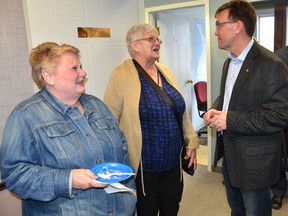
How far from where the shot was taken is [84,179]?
1.03 m

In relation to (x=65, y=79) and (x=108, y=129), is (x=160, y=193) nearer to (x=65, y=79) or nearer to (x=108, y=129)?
(x=108, y=129)

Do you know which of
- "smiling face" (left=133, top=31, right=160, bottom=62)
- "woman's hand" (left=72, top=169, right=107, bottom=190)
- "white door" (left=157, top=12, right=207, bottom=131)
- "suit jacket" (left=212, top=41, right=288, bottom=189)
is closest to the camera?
"woman's hand" (left=72, top=169, right=107, bottom=190)

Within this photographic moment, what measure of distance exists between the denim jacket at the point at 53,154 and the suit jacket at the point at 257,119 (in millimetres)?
676

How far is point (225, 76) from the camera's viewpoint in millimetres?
1697

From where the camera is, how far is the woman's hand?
1028 mm

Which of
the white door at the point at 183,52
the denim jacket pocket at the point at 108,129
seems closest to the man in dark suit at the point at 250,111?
the denim jacket pocket at the point at 108,129

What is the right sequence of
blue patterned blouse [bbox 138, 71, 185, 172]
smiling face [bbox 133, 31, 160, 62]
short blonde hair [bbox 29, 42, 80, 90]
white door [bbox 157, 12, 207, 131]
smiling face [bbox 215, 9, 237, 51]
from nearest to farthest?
short blonde hair [bbox 29, 42, 80, 90] < smiling face [bbox 215, 9, 237, 51] < blue patterned blouse [bbox 138, 71, 185, 172] < smiling face [bbox 133, 31, 160, 62] < white door [bbox 157, 12, 207, 131]

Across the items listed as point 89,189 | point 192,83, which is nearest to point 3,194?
point 89,189

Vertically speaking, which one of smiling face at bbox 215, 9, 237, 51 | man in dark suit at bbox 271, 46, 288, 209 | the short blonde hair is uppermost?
smiling face at bbox 215, 9, 237, 51

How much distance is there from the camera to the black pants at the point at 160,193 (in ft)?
5.60

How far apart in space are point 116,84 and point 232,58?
0.75 meters

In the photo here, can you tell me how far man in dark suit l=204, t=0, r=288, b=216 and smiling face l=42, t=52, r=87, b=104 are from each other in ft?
2.60

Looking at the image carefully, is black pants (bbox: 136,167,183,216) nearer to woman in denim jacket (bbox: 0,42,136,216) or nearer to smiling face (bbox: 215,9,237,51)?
woman in denim jacket (bbox: 0,42,136,216)

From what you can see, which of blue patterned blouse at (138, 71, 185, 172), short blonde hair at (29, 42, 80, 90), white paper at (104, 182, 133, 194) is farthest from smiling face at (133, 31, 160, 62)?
white paper at (104, 182, 133, 194)
